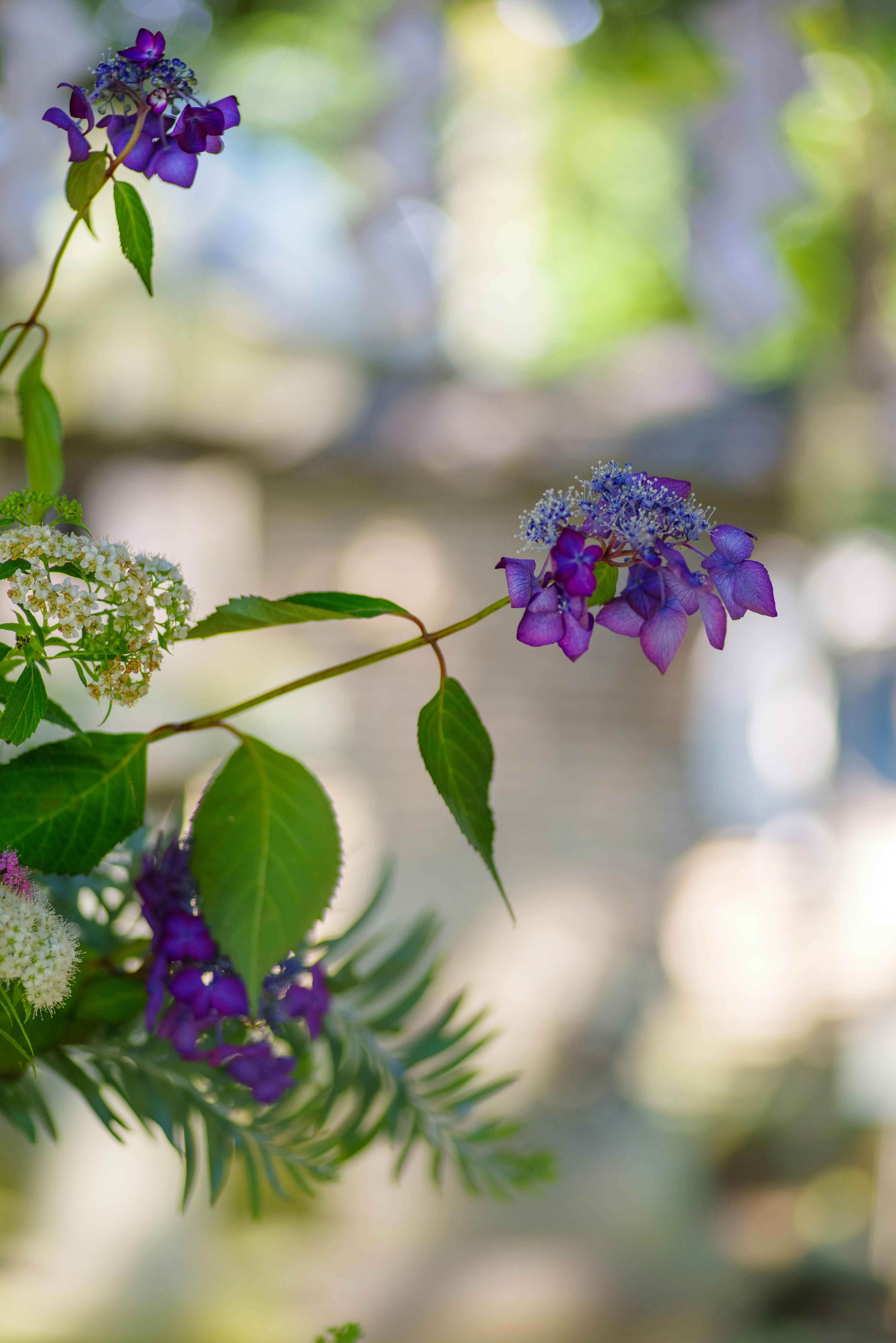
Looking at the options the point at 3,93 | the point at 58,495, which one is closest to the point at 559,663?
the point at 3,93

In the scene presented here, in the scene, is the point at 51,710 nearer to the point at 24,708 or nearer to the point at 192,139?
the point at 24,708

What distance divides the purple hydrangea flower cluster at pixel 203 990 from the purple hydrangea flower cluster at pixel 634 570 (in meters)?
0.11

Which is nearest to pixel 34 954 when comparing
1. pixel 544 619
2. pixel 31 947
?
pixel 31 947

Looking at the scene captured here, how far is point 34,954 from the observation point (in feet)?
0.69

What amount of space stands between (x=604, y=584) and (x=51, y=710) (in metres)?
0.13

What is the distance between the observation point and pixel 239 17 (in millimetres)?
1714

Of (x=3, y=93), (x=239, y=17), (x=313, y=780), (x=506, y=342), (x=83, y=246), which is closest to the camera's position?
(x=313, y=780)

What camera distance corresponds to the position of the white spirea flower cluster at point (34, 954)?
0.68ft

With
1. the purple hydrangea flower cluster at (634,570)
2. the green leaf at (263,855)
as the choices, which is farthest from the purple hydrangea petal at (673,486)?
the green leaf at (263,855)

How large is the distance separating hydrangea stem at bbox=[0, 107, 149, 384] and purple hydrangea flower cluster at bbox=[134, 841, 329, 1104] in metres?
0.14

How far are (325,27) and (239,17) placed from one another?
1781 millimetres

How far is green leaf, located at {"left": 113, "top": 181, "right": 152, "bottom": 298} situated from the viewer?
Answer: 24cm

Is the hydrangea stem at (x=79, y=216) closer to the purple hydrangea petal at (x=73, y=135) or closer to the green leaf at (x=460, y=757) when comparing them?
the purple hydrangea petal at (x=73, y=135)

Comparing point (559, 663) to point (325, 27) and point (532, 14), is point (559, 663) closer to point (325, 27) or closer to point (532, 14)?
point (532, 14)
